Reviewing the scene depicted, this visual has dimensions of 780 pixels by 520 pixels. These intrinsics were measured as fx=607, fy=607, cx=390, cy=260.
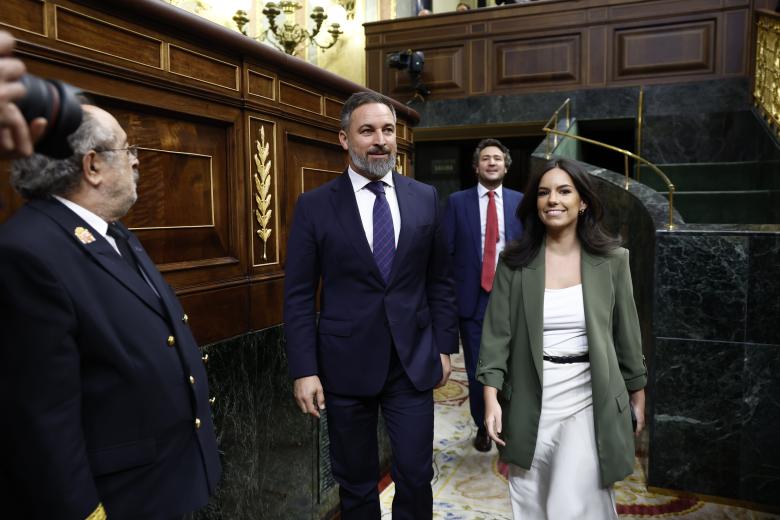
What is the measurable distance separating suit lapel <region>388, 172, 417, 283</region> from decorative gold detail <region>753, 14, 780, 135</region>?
13.7 feet

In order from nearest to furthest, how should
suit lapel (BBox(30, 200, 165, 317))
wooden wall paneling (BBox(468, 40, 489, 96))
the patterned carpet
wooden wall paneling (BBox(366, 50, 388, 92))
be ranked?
suit lapel (BBox(30, 200, 165, 317)), the patterned carpet, wooden wall paneling (BBox(468, 40, 489, 96)), wooden wall paneling (BBox(366, 50, 388, 92))

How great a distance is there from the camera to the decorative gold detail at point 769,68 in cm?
489

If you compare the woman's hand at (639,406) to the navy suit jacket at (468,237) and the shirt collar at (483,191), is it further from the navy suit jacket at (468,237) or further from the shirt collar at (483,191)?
the shirt collar at (483,191)

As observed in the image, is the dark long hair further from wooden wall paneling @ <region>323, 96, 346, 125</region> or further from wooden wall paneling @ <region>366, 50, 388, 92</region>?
wooden wall paneling @ <region>366, 50, 388, 92</region>

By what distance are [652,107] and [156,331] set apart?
23.6 ft

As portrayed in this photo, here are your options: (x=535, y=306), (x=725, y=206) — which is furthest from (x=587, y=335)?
(x=725, y=206)

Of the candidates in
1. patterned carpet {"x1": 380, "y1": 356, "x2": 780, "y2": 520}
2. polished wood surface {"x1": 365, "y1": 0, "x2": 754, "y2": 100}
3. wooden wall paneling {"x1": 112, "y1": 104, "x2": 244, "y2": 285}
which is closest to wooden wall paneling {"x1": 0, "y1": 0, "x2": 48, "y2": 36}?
wooden wall paneling {"x1": 112, "y1": 104, "x2": 244, "y2": 285}

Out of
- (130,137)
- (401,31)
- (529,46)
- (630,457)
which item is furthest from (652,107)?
(130,137)

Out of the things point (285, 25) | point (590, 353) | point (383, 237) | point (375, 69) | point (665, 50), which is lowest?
point (590, 353)

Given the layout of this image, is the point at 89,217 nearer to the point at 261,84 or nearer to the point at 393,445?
the point at 261,84

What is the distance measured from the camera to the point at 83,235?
46.8 inches

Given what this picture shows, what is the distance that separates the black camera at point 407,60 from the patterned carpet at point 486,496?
5345 mm

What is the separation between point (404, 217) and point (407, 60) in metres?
6.23

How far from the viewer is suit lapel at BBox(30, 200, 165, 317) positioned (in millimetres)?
1166
